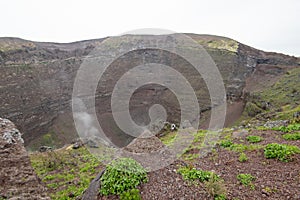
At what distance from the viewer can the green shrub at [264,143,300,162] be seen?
21.6 ft

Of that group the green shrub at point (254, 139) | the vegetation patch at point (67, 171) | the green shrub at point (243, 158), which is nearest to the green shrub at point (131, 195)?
the vegetation patch at point (67, 171)

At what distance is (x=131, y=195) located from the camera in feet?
17.2

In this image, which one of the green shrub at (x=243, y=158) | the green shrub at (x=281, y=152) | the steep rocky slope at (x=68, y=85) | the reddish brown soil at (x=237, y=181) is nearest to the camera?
the reddish brown soil at (x=237, y=181)

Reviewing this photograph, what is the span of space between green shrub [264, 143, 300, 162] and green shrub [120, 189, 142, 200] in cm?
388

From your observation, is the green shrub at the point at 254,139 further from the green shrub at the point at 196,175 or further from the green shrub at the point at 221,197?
the green shrub at the point at 221,197

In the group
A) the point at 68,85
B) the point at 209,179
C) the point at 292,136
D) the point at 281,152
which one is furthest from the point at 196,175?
the point at 68,85

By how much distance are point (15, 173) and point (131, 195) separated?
4.61 m

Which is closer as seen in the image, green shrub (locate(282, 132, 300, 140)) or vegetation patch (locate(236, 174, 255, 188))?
vegetation patch (locate(236, 174, 255, 188))

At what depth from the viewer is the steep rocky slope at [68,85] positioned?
43578 mm

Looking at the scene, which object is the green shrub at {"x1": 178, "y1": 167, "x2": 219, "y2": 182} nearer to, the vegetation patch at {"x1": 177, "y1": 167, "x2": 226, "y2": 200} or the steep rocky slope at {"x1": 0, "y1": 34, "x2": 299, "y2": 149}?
the vegetation patch at {"x1": 177, "y1": 167, "x2": 226, "y2": 200}

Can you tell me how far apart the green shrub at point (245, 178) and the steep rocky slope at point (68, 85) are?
28306 millimetres

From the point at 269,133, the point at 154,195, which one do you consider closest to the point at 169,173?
the point at 154,195

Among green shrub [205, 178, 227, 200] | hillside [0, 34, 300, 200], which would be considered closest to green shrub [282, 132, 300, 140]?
hillside [0, 34, 300, 200]

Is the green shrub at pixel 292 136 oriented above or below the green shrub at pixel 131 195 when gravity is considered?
above
